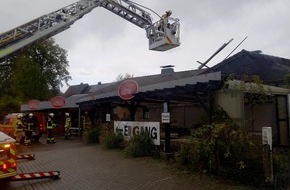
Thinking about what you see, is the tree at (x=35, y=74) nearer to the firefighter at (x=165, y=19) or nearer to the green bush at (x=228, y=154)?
the firefighter at (x=165, y=19)

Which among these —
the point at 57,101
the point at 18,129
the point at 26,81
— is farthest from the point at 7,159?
the point at 26,81

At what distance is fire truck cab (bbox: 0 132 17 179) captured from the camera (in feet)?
24.9

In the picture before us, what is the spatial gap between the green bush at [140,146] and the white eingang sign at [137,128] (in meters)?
0.19

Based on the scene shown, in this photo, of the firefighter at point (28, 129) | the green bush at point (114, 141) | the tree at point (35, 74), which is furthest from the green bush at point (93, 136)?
the tree at point (35, 74)

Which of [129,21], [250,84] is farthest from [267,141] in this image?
[129,21]

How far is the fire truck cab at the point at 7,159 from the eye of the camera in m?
7.59

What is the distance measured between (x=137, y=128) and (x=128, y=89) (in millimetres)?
1638

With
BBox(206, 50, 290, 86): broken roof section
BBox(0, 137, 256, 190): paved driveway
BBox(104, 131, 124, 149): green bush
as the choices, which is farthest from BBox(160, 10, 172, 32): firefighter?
BBox(206, 50, 290, 86): broken roof section

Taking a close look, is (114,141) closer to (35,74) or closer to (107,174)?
(107,174)

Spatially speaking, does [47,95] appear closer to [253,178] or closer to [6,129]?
[6,129]

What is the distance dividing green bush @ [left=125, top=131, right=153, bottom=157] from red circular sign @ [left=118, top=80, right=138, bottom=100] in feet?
5.66

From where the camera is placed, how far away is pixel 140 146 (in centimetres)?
1184

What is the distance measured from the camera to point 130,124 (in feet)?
44.7

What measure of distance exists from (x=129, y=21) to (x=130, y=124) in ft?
16.5
